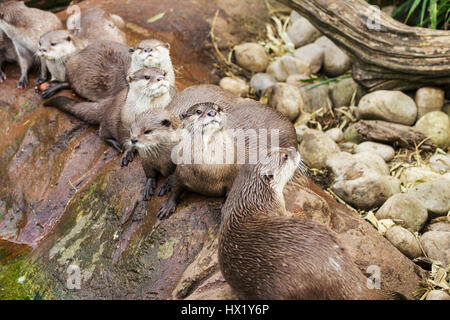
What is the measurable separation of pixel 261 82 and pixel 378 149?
138cm

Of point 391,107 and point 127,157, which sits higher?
point 391,107

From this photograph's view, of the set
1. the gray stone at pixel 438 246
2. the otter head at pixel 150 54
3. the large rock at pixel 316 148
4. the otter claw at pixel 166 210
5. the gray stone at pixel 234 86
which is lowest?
the gray stone at pixel 234 86

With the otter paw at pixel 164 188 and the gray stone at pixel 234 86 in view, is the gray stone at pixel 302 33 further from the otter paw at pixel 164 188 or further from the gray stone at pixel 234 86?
the otter paw at pixel 164 188

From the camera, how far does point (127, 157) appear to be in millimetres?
3406

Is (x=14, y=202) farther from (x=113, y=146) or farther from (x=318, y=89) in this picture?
(x=318, y=89)

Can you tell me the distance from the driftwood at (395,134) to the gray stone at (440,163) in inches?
5.0

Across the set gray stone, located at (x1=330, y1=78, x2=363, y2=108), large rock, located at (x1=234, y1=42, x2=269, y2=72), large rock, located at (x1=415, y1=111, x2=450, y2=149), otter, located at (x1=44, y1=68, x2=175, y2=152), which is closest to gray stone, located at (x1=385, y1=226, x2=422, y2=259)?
large rock, located at (x1=415, y1=111, x2=450, y2=149)

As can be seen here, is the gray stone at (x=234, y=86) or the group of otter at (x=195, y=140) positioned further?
the gray stone at (x=234, y=86)

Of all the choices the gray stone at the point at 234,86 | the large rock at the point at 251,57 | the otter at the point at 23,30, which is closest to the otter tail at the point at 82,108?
the otter at the point at 23,30

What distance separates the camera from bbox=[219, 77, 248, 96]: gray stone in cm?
492

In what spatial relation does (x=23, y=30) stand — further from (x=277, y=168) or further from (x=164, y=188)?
(x=277, y=168)

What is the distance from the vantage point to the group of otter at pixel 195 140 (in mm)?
2098

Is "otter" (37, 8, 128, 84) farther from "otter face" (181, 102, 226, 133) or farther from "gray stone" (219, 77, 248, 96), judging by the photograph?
"otter face" (181, 102, 226, 133)

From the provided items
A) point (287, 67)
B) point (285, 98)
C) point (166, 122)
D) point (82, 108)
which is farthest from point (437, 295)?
point (287, 67)
